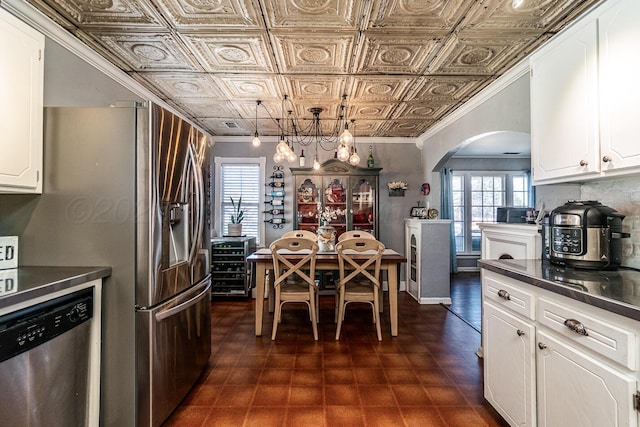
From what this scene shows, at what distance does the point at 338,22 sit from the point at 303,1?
0.30 meters

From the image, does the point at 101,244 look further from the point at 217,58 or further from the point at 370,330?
the point at 370,330

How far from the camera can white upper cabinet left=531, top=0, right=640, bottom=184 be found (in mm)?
1455

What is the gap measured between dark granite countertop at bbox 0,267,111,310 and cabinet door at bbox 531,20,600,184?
2.69m

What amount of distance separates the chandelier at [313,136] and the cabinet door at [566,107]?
5.30 feet

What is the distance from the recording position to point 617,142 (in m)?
1.51

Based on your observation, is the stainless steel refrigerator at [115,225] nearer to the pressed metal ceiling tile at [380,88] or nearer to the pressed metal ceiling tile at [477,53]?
the pressed metal ceiling tile at [380,88]

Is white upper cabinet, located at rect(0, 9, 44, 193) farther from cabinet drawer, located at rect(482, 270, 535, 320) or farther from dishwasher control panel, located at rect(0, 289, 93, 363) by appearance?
cabinet drawer, located at rect(482, 270, 535, 320)

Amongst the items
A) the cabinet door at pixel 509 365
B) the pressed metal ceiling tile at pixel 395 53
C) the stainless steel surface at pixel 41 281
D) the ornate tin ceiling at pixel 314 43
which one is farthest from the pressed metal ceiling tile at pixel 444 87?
the stainless steel surface at pixel 41 281

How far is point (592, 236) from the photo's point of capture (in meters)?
1.65

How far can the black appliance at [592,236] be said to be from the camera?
164 cm

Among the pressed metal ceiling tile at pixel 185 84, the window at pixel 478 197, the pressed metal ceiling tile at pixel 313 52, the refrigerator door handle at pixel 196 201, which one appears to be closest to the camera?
the refrigerator door handle at pixel 196 201

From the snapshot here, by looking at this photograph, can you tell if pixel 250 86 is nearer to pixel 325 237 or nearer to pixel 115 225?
pixel 325 237

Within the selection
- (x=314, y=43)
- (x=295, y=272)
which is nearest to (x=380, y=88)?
(x=314, y=43)

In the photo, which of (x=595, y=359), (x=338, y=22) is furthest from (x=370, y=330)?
(x=338, y=22)
